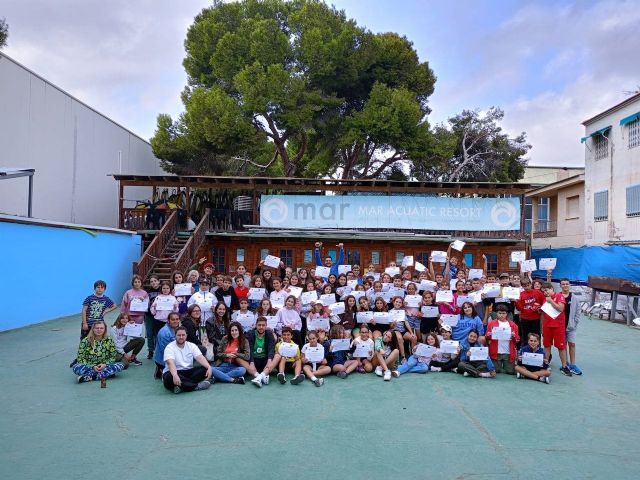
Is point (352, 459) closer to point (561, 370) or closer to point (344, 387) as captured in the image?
point (344, 387)

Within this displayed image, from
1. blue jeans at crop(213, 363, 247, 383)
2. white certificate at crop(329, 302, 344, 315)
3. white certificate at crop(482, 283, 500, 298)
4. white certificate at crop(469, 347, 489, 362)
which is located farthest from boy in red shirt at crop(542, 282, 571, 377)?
blue jeans at crop(213, 363, 247, 383)

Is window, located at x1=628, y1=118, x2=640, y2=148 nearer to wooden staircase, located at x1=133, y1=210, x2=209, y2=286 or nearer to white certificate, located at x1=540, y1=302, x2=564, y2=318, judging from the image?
white certificate, located at x1=540, y1=302, x2=564, y2=318

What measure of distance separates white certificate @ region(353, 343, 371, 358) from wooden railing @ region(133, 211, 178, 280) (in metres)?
9.65

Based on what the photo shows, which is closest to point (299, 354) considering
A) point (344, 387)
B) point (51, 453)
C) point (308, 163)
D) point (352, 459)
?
point (344, 387)

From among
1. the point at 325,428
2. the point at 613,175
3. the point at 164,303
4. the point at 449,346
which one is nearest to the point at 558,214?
the point at 613,175

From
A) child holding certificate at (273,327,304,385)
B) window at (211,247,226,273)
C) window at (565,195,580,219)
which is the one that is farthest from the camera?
window at (565,195,580,219)

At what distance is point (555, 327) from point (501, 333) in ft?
3.27

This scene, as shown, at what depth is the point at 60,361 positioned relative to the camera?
27.3 feet

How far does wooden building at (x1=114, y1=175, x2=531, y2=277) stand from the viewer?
62.5 feet

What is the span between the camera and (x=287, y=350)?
7438mm

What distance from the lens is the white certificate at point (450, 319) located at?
821 centimetres

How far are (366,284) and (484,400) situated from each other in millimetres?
4199

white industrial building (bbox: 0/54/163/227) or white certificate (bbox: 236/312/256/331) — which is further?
white industrial building (bbox: 0/54/163/227)

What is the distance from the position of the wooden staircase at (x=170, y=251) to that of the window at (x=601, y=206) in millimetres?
16902
